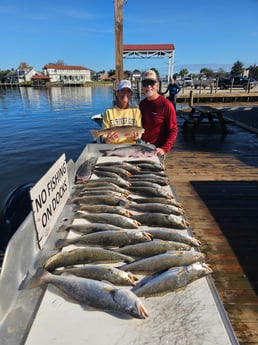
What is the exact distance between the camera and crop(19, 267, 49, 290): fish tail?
57.4 inches

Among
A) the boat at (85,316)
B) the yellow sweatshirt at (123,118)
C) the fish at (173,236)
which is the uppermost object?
the yellow sweatshirt at (123,118)

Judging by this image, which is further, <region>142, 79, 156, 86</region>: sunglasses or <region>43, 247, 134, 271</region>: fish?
<region>142, 79, 156, 86</region>: sunglasses

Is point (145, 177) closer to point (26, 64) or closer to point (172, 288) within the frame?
point (172, 288)

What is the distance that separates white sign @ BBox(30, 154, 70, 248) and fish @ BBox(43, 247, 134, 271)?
7.2 inches

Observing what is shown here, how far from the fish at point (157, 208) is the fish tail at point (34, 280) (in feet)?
3.29

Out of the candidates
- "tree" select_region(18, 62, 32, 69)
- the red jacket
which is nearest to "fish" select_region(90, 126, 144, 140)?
the red jacket

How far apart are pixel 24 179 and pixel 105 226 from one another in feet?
30.4

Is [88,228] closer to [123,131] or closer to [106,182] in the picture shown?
[106,182]

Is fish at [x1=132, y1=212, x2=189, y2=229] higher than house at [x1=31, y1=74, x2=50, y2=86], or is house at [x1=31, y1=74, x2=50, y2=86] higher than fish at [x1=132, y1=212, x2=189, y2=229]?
house at [x1=31, y1=74, x2=50, y2=86]

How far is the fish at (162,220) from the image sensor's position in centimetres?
205

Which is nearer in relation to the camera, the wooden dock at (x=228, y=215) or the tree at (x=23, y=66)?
the wooden dock at (x=228, y=215)

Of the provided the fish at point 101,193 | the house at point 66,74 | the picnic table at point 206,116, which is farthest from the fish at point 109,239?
the house at point 66,74

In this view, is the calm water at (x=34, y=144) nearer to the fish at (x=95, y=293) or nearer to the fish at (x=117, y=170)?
the fish at (x=117, y=170)

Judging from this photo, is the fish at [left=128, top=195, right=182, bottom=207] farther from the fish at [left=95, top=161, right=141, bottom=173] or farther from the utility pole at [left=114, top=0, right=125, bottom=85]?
the utility pole at [left=114, top=0, right=125, bottom=85]
